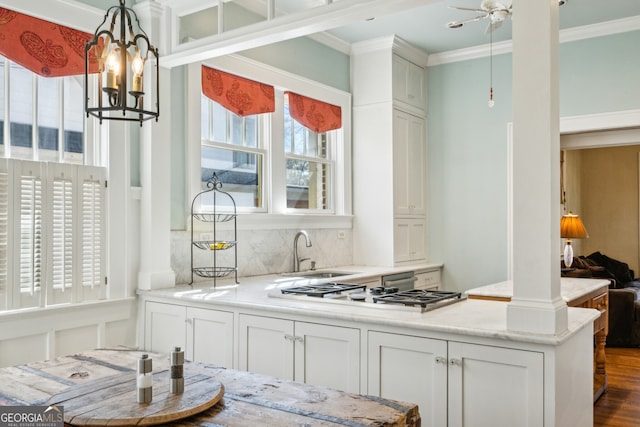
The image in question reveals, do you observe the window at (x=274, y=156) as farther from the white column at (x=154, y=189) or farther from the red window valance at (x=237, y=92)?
the white column at (x=154, y=189)

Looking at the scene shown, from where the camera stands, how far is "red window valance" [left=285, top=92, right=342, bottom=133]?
508cm

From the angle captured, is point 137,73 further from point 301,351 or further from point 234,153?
point 234,153

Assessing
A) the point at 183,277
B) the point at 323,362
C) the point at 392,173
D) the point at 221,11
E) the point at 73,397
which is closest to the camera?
the point at 73,397

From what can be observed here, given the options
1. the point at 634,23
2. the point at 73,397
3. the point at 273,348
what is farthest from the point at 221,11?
the point at 634,23

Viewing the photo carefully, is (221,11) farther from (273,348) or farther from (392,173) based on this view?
(392,173)

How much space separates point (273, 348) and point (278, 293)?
1.27ft

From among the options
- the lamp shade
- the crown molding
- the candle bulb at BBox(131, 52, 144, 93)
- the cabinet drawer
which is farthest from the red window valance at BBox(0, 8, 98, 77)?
the lamp shade

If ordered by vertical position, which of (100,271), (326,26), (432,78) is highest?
(432,78)

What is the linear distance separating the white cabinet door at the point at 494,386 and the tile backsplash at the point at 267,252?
86.7 inches

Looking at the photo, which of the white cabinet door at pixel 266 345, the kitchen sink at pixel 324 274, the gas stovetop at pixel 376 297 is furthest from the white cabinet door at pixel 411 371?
the kitchen sink at pixel 324 274

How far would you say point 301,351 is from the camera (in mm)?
3008

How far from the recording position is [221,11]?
3.40 meters

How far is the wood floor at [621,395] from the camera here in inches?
147

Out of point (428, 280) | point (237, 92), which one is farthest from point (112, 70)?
point (428, 280)
